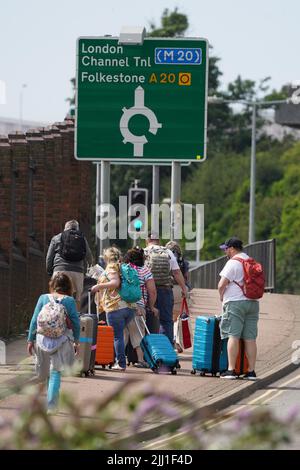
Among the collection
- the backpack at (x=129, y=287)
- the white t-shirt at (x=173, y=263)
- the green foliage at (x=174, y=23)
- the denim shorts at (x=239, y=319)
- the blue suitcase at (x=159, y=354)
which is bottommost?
the blue suitcase at (x=159, y=354)

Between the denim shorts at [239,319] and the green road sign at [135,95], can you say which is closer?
the denim shorts at [239,319]

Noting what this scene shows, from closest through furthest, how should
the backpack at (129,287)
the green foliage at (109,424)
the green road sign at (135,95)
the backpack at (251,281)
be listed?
1. the green foliage at (109,424)
2. the backpack at (251,281)
3. the backpack at (129,287)
4. the green road sign at (135,95)

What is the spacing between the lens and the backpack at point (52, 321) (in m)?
13.8

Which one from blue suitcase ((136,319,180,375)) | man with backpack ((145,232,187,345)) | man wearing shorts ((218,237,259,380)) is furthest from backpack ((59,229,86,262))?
man wearing shorts ((218,237,259,380))

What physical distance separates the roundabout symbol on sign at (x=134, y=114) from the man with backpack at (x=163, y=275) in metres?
1.90

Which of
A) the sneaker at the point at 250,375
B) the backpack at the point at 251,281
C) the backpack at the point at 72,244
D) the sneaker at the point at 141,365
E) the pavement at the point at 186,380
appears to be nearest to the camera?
the pavement at the point at 186,380

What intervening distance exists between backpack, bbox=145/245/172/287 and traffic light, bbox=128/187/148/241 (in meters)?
5.72

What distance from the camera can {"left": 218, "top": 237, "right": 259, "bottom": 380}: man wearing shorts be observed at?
57.9 feet

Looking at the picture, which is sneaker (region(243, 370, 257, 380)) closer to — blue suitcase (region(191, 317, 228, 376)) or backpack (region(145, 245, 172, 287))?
blue suitcase (region(191, 317, 228, 376))

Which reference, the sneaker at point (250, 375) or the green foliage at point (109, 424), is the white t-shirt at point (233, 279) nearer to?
the sneaker at point (250, 375)

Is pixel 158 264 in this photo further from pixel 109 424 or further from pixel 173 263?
pixel 109 424

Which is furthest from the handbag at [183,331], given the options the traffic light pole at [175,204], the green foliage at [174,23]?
the green foliage at [174,23]

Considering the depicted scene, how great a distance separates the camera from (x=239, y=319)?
58.1 feet

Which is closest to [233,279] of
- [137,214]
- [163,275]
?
[163,275]
